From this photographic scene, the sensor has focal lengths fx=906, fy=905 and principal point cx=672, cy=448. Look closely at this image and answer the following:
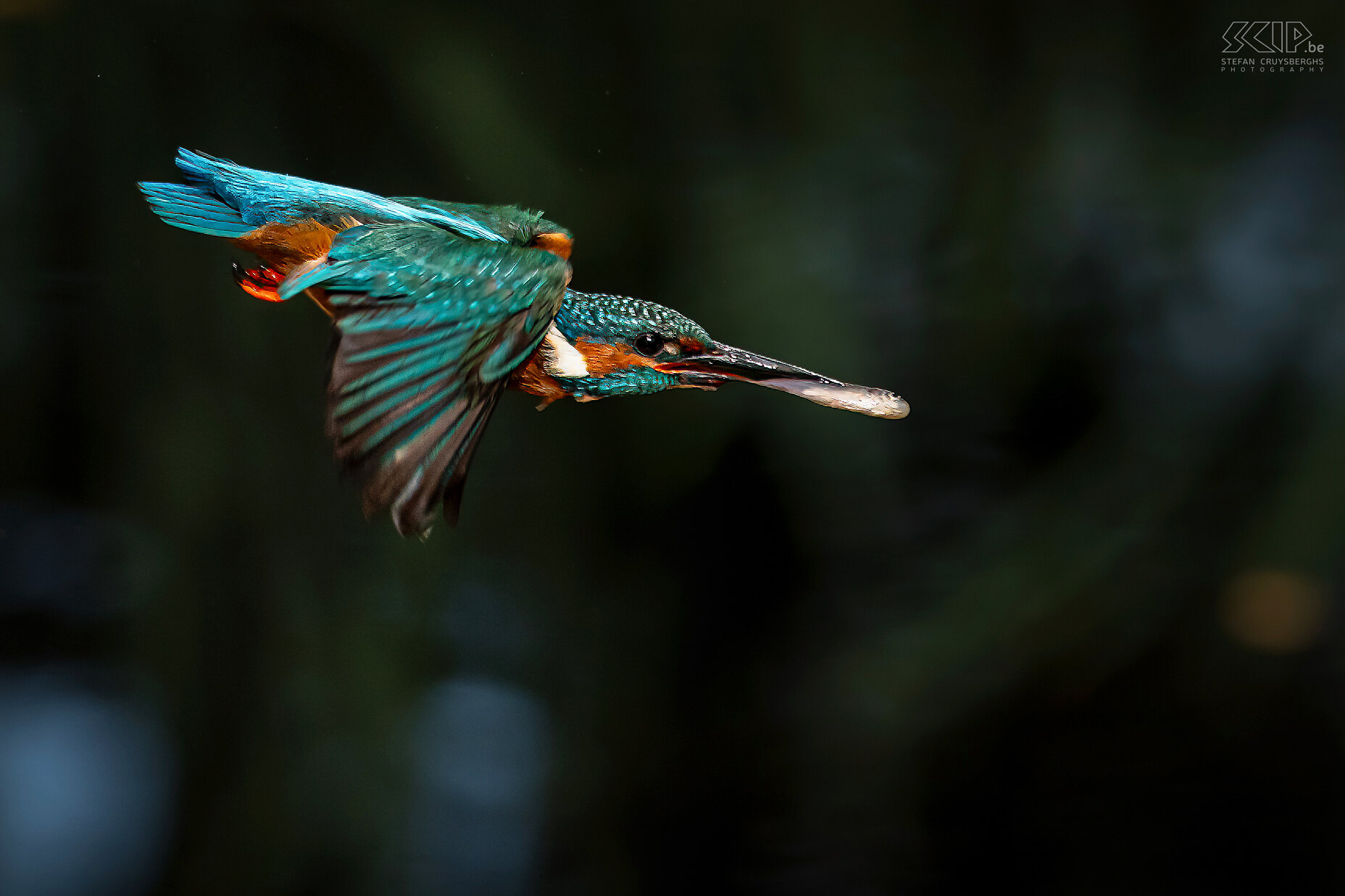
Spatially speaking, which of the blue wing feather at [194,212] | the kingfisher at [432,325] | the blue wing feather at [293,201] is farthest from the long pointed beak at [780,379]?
the blue wing feather at [194,212]

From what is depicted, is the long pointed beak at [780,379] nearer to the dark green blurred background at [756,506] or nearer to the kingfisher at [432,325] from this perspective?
Result: the kingfisher at [432,325]

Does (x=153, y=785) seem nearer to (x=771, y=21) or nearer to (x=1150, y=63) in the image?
(x=771, y=21)

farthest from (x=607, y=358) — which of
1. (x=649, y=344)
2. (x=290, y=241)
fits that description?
(x=290, y=241)

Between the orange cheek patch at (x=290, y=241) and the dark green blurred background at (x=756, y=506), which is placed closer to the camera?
the orange cheek patch at (x=290, y=241)

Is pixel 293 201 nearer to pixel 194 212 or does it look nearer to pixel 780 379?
pixel 194 212

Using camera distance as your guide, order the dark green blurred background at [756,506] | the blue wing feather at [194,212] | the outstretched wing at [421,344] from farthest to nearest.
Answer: the dark green blurred background at [756,506] → the blue wing feather at [194,212] → the outstretched wing at [421,344]

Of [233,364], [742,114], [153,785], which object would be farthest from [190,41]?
[153,785]
